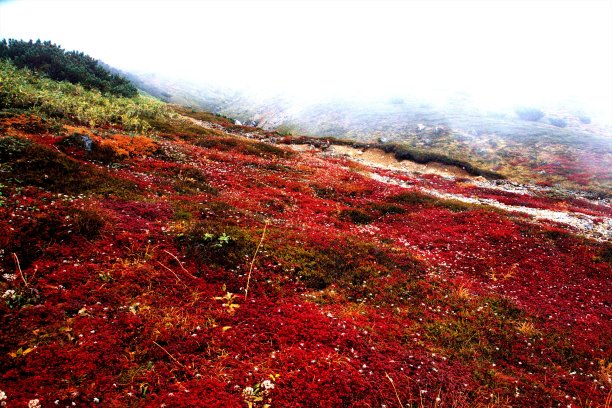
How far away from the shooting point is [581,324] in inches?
500

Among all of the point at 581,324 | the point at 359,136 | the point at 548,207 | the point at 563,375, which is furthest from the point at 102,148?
the point at 359,136

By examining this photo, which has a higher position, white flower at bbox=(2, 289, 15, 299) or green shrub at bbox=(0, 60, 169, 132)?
green shrub at bbox=(0, 60, 169, 132)

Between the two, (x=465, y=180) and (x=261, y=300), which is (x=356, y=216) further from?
(x=465, y=180)

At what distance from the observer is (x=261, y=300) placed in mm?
11055

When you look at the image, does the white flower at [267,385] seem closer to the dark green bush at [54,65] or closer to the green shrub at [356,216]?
the green shrub at [356,216]

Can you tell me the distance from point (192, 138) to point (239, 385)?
38938 mm

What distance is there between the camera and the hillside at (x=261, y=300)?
759 centimetres

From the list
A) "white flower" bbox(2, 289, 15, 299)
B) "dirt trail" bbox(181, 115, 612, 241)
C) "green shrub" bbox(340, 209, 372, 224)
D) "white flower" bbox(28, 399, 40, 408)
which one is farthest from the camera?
"dirt trail" bbox(181, 115, 612, 241)

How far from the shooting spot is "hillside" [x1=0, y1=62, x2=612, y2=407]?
759 centimetres

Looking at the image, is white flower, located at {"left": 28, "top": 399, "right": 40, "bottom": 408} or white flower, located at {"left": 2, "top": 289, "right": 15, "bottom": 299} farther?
white flower, located at {"left": 2, "top": 289, "right": 15, "bottom": 299}

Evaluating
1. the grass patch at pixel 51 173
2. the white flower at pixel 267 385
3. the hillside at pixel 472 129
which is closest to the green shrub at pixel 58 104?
the grass patch at pixel 51 173

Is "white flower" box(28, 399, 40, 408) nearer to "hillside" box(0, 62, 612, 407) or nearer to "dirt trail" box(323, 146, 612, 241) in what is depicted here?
"hillside" box(0, 62, 612, 407)

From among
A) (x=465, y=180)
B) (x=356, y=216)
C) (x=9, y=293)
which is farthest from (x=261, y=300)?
(x=465, y=180)

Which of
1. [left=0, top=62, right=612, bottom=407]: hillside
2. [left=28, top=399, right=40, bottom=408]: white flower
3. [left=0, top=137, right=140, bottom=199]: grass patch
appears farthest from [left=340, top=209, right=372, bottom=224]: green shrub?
[left=28, top=399, right=40, bottom=408]: white flower
